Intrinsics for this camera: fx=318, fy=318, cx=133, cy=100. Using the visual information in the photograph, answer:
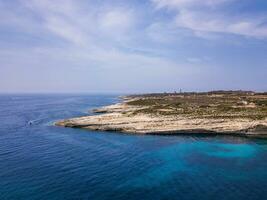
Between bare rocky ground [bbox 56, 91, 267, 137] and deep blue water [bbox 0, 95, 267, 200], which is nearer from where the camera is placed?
deep blue water [bbox 0, 95, 267, 200]

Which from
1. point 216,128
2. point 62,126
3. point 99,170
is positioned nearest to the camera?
point 99,170

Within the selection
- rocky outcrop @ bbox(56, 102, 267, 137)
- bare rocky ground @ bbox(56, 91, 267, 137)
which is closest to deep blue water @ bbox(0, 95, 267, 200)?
rocky outcrop @ bbox(56, 102, 267, 137)

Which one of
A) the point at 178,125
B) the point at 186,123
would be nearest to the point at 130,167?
the point at 178,125

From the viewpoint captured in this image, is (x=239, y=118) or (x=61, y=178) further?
(x=239, y=118)

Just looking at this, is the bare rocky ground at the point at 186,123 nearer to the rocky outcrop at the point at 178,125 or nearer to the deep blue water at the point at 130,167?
the rocky outcrop at the point at 178,125

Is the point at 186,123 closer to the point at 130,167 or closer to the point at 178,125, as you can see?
the point at 178,125

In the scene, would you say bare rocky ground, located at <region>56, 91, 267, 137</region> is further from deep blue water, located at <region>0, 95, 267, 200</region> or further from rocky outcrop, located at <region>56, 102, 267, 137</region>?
deep blue water, located at <region>0, 95, 267, 200</region>

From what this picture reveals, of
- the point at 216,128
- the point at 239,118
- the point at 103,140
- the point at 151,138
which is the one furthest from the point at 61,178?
the point at 239,118

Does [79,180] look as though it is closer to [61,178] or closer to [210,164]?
[61,178]
